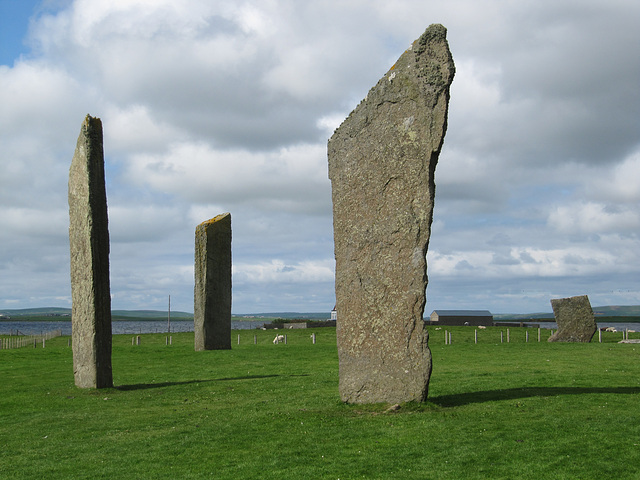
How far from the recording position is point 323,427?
9484 millimetres

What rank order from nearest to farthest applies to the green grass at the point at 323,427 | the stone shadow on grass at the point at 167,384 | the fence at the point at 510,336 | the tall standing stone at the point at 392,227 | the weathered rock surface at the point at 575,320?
the green grass at the point at 323,427
the tall standing stone at the point at 392,227
the stone shadow on grass at the point at 167,384
the weathered rock surface at the point at 575,320
the fence at the point at 510,336

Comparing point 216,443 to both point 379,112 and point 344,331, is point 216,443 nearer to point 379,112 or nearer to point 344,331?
point 344,331

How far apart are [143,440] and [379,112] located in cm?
672

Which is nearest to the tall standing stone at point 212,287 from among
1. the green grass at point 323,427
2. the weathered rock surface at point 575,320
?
the green grass at point 323,427

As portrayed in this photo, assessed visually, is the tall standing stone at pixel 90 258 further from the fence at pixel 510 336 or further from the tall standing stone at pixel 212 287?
the fence at pixel 510 336

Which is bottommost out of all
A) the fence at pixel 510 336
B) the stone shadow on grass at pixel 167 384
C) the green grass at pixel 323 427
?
the fence at pixel 510 336

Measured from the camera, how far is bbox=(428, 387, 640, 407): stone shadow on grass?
1111 cm

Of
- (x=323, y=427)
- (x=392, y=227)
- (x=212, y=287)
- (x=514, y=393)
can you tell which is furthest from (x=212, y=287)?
(x=323, y=427)

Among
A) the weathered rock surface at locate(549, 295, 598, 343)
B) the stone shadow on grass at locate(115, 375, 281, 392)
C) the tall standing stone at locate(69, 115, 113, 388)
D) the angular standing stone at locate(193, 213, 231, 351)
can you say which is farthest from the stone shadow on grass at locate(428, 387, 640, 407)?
the weathered rock surface at locate(549, 295, 598, 343)

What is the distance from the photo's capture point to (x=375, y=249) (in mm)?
10602

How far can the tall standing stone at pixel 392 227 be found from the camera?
10.2 metres

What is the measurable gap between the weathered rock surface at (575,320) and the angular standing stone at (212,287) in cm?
1537

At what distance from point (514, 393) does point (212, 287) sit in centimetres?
1691

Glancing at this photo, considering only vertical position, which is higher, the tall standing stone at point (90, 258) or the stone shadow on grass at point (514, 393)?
the tall standing stone at point (90, 258)
